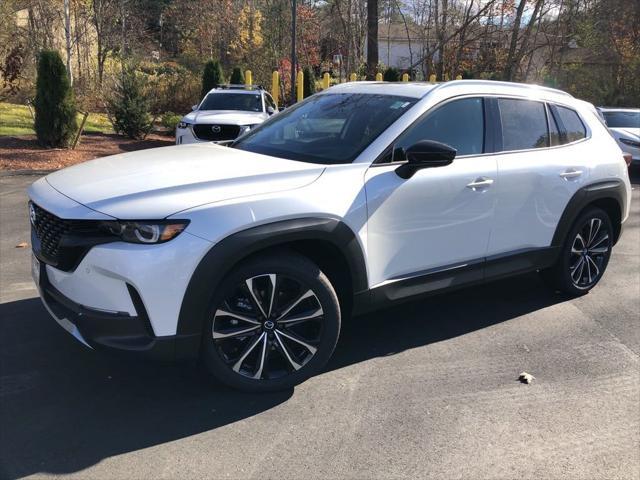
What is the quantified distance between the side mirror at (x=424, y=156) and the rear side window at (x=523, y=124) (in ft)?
2.87

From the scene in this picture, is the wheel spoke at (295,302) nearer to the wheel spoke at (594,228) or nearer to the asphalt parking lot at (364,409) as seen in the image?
the asphalt parking lot at (364,409)

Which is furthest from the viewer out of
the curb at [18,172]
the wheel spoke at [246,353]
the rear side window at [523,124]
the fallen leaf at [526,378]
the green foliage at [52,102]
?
the green foliage at [52,102]

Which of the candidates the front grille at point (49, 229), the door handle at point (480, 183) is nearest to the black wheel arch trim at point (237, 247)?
the front grille at point (49, 229)

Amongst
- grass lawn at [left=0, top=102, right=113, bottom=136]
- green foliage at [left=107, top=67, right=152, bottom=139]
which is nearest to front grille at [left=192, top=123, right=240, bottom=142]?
green foliage at [left=107, top=67, right=152, bottom=139]

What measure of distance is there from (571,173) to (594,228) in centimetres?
72

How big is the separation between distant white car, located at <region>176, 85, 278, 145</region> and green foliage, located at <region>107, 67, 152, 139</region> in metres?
3.11

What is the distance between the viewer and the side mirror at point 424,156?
356cm

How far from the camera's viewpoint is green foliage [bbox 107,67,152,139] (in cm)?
1554

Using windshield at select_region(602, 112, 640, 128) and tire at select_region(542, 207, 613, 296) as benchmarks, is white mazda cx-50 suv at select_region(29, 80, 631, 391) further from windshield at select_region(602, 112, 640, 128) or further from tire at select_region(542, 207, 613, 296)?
windshield at select_region(602, 112, 640, 128)

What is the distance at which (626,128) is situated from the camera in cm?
1273

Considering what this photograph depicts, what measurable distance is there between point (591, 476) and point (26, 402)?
2.93 m

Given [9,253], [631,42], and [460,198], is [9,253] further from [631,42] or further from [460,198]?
[631,42]

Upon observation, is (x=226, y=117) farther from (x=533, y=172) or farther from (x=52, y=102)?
(x=533, y=172)

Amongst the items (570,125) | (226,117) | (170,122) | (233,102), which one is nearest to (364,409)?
(570,125)
